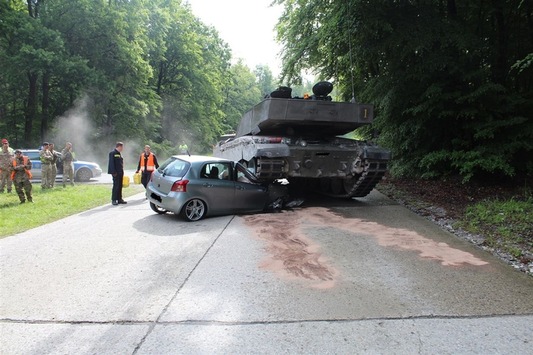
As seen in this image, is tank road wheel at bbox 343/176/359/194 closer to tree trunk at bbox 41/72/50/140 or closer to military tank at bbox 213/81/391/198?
military tank at bbox 213/81/391/198

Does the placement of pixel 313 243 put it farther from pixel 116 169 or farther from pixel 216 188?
pixel 116 169

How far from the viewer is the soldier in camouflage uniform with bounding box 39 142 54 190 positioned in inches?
550

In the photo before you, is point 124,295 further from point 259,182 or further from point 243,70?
point 243,70

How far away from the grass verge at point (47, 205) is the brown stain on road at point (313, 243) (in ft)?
15.2

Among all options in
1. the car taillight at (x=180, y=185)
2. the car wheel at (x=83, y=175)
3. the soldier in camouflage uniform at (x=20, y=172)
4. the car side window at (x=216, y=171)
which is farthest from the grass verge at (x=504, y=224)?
the car wheel at (x=83, y=175)

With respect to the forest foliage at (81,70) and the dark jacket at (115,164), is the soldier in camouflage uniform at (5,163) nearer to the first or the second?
the dark jacket at (115,164)

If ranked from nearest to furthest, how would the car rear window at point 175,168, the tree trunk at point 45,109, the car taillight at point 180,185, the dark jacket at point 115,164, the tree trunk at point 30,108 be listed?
the car taillight at point 180,185, the car rear window at point 175,168, the dark jacket at point 115,164, the tree trunk at point 30,108, the tree trunk at point 45,109

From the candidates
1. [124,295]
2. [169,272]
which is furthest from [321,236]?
[124,295]

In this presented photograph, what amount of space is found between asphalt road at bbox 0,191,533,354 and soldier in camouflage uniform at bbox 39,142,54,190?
7.52 m

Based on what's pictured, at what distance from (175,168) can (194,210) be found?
0.99 metres

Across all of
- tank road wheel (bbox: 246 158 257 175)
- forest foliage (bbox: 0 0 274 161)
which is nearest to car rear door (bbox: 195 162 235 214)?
tank road wheel (bbox: 246 158 257 175)

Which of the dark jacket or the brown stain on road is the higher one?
the dark jacket

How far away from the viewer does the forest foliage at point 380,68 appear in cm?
1028

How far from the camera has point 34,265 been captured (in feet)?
17.6
